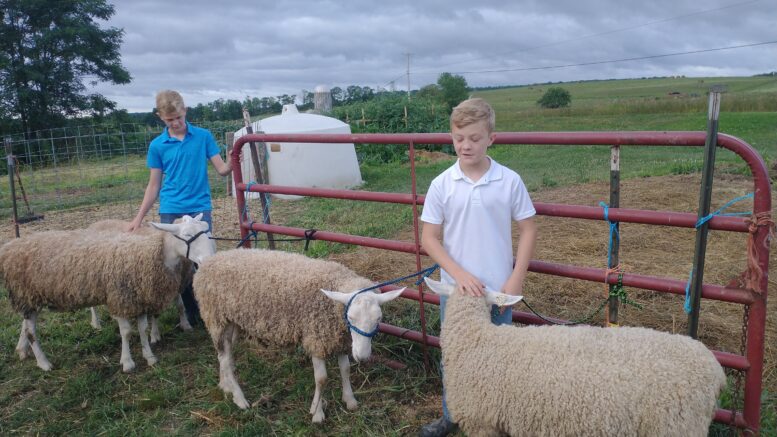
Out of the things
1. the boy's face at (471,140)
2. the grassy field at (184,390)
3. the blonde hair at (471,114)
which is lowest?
the grassy field at (184,390)

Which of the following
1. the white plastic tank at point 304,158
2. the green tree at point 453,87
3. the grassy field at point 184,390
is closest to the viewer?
the grassy field at point 184,390

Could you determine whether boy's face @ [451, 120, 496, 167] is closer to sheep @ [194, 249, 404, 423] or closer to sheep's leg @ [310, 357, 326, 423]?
sheep @ [194, 249, 404, 423]

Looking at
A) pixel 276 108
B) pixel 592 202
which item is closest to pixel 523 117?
pixel 276 108

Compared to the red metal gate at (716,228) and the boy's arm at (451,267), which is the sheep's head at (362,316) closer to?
the boy's arm at (451,267)

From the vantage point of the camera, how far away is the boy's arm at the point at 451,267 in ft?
8.68

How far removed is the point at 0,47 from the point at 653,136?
31.2 m

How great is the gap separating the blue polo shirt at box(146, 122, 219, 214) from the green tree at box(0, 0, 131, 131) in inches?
1031

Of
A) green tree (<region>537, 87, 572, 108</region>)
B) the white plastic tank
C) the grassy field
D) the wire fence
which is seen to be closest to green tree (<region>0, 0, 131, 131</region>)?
the wire fence

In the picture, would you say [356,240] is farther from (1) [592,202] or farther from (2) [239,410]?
(1) [592,202]

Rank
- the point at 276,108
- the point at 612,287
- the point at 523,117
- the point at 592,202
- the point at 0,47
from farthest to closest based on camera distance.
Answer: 1. the point at 523,117
2. the point at 276,108
3. the point at 0,47
4. the point at 592,202
5. the point at 612,287

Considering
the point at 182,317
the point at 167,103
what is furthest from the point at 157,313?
the point at 167,103

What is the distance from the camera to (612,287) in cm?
295

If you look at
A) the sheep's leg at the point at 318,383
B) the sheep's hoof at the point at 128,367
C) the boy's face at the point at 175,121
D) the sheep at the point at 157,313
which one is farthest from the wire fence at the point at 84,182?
the sheep's leg at the point at 318,383

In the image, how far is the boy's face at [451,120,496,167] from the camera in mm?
2494
